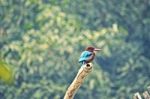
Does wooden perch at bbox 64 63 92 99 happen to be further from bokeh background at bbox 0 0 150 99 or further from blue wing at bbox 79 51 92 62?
bokeh background at bbox 0 0 150 99

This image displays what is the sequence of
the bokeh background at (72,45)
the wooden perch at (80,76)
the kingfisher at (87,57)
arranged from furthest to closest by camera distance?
the bokeh background at (72,45), the kingfisher at (87,57), the wooden perch at (80,76)

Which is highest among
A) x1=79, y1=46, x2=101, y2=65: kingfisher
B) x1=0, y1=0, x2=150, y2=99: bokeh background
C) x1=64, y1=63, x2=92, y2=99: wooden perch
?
x1=0, y1=0, x2=150, y2=99: bokeh background

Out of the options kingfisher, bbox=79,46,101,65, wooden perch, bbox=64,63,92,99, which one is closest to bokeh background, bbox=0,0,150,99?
kingfisher, bbox=79,46,101,65

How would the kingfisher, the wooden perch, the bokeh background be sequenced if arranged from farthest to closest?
1. the bokeh background
2. the kingfisher
3. the wooden perch

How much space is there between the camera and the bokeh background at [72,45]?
12.4m

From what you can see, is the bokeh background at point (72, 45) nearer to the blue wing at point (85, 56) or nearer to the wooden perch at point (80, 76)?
the blue wing at point (85, 56)

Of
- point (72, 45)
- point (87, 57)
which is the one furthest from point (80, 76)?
point (72, 45)

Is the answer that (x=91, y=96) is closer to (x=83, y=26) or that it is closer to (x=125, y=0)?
(x=83, y=26)

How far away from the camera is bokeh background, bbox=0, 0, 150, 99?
12.4 meters

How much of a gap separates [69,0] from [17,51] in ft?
5.78

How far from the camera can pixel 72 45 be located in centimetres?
1259

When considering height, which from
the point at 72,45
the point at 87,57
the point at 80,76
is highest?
the point at 72,45

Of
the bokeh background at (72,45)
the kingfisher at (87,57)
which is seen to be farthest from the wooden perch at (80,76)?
the bokeh background at (72,45)

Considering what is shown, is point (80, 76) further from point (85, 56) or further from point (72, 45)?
point (72, 45)
